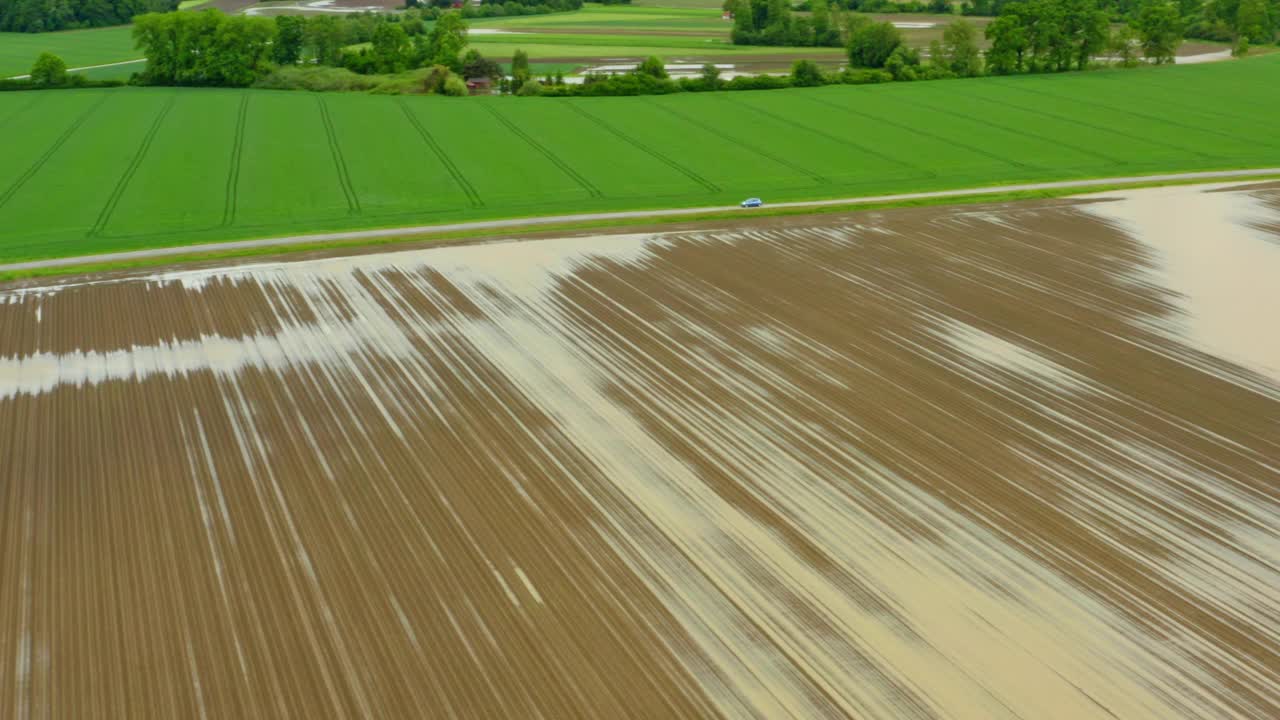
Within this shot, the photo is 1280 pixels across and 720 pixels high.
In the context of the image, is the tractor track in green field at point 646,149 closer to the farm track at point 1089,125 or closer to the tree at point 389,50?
the tree at point 389,50

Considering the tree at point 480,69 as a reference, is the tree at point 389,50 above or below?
above

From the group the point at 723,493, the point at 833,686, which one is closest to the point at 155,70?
the point at 723,493

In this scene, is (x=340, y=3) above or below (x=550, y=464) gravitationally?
above

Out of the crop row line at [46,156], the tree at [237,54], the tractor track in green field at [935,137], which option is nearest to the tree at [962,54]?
the tractor track in green field at [935,137]

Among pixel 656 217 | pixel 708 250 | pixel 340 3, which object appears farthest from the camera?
pixel 340 3

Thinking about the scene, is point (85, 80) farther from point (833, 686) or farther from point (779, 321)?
point (833, 686)

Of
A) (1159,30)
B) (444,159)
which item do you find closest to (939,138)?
(444,159)

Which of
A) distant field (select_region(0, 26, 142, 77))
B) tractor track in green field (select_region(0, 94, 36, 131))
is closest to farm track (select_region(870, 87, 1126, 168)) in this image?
tractor track in green field (select_region(0, 94, 36, 131))
